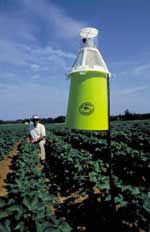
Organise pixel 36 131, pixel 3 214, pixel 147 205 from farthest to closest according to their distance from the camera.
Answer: pixel 36 131 < pixel 147 205 < pixel 3 214

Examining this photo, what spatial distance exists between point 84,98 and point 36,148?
9292 millimetres

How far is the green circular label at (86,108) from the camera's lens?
3.15 metres

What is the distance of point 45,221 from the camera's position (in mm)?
3199

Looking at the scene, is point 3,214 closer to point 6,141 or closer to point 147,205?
point 147,205

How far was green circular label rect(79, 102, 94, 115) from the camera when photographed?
3.15 meters

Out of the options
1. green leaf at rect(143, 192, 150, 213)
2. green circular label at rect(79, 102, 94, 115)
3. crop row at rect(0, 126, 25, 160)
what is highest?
green circular label at rect(79, 102, 94, 115)

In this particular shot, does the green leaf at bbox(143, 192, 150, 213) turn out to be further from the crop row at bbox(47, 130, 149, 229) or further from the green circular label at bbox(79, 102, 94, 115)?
the green circular label at bbox(79, 102, 94, 115)

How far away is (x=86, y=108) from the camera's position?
316 centimetres

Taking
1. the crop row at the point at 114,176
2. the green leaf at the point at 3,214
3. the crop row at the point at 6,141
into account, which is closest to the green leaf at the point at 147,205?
the crop row at the point at 114,176

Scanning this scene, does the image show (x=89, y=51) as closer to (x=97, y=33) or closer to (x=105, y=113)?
(x=97, y=33)

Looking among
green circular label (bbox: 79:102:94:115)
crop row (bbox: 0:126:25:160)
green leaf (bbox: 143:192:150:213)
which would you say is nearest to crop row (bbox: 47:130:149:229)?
green leaf (bbox: 143:192:150:213)

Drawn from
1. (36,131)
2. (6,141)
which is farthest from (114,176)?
(6,141)

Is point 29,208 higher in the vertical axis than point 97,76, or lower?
lower

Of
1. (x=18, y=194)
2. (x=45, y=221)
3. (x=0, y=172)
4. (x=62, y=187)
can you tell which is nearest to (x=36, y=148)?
(x=0, y=172)
